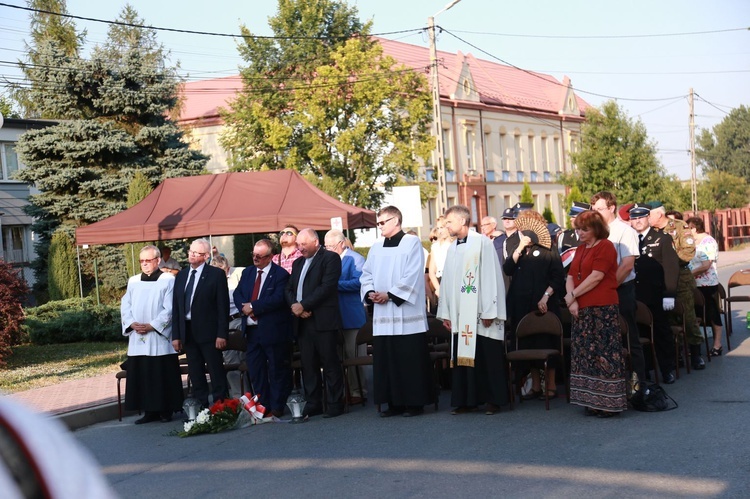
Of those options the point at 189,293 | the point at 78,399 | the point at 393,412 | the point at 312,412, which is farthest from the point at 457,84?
the point at 393,412

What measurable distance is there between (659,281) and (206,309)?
17.3 ft

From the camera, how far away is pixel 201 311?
1122 centimetres

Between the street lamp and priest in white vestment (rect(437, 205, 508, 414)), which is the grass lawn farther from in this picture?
the street lamp

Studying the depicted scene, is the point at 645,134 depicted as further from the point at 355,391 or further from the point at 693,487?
the point at 693,487

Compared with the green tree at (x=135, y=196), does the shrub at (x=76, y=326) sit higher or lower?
lower

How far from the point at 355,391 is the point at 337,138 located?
2857 centimetres

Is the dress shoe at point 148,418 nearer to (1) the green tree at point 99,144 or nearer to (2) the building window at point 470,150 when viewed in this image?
(1) the green tree at point 99,144

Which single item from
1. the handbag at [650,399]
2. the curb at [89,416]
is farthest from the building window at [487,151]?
the handbag at [650,399]

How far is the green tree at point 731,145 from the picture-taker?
128500 millimetres

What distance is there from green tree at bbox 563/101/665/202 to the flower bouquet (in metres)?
42.0

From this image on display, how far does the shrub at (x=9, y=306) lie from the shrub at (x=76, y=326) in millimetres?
4992

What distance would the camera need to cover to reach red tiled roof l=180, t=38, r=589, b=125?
56.0 meters

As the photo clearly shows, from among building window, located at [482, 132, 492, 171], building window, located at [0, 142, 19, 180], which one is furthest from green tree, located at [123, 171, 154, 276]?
building window, located at [482, 132, 492, 171]

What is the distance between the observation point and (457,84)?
182ft
